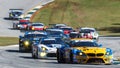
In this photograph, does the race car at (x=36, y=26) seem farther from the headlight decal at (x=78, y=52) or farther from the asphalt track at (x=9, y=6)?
the headlight decal at (x=78, y=52)

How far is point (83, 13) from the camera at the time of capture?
8000 cm

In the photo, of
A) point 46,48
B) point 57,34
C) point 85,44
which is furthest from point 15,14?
point 85,44

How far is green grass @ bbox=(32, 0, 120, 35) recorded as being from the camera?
76312 mm

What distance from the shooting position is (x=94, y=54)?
987 inches

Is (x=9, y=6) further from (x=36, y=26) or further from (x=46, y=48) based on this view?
(x=46, y=48)

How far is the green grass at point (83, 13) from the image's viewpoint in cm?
7631

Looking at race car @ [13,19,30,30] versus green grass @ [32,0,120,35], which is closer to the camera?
race car @ [13,19,30,30]

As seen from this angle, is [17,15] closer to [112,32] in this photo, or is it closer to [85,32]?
[112,32]

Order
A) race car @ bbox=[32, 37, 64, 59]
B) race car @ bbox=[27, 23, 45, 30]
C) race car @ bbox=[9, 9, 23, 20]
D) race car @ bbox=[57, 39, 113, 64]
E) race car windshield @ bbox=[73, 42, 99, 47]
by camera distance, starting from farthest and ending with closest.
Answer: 1. race car @ bbox=[9, 9, 23, 20]
2. race car @ bbox=[27, 23, 45, 30]
3. race car @ bbox=[32, 37, 64, 59]
4. race car windshield @ bbox=[73, 42, 99, 47]
5. race car @ bbox=[57, 39, 113, 64]

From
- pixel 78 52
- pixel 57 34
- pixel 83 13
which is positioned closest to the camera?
pixel 78 52

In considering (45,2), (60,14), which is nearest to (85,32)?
(60,14)

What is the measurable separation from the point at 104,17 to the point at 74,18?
436cm

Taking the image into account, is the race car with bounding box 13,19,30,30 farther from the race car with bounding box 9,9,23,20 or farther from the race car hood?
the race car hood

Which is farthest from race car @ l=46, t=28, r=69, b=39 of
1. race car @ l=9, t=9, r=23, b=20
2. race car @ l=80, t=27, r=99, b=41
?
race car @ l=9, t=9, r=23, b=20
